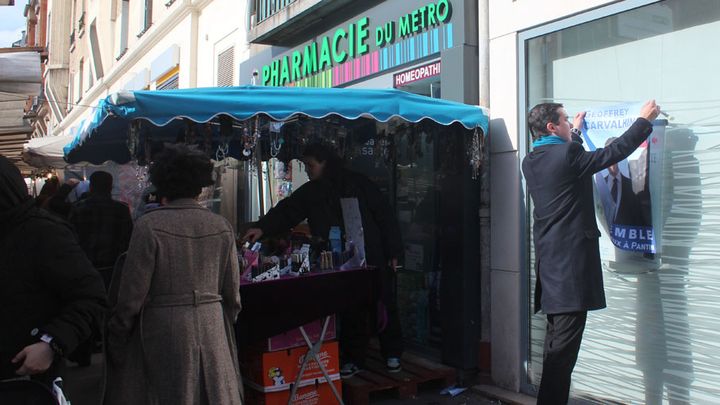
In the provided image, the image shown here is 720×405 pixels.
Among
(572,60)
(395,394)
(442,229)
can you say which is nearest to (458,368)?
(395,394)

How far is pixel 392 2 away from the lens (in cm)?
586

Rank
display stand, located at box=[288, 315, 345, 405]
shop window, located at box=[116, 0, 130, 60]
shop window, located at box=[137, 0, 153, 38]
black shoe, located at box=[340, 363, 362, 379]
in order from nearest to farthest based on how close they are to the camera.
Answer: display stand, located at box=[288, 315, 345, 405], black shoe, located at box=[340, 363, 362, 379], shop window, located at box=[137, 0, 153, 38], shop window, located at box=[116, 0, 130, 60]

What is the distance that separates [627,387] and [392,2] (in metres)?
3.88

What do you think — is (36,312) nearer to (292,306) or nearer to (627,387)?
(292,306)

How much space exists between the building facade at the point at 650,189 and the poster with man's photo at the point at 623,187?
0.05 meters

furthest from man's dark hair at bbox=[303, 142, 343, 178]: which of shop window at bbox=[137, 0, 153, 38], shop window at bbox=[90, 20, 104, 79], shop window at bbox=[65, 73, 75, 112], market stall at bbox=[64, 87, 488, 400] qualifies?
shop window at bbox=[65, 73, 75, 112]

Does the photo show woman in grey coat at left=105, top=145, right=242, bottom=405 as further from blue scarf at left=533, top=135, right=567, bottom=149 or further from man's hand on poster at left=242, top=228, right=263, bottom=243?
blue scarf at left=533, top=135, right=567, bottom=149

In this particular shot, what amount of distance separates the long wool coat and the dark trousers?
1944 mm

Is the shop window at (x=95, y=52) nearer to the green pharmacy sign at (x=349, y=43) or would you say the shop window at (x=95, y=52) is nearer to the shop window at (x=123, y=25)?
the shop window at (x=123, y=25)

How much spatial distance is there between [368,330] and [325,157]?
1.37m

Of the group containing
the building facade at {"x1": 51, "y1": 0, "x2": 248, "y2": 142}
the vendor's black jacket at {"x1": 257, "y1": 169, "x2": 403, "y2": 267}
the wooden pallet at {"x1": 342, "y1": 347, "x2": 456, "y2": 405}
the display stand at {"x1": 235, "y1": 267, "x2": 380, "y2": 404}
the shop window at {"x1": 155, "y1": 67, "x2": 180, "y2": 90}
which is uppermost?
the building facade at {"x1": 51, "y1": 0, "x2": 248, "y2": 142}

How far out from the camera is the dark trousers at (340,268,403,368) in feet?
15.4

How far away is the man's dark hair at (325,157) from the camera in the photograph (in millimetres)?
4773

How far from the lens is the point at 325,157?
4793mm
